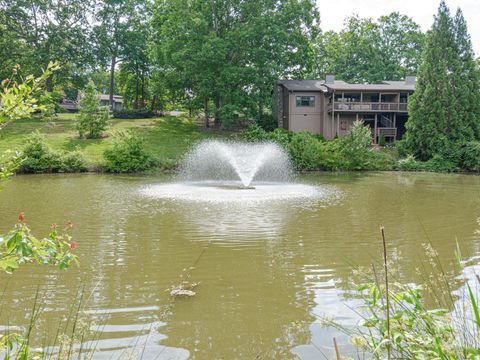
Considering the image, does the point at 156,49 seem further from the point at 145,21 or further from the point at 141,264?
the point at 141,264

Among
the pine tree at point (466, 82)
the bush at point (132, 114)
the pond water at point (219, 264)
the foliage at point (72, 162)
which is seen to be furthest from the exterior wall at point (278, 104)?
the pond water at point (219, 264)

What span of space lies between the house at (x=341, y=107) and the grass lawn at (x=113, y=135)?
22.4 feet

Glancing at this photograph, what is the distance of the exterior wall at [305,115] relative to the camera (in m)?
42.0

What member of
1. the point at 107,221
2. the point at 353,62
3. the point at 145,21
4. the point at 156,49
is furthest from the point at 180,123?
the point at 107,221

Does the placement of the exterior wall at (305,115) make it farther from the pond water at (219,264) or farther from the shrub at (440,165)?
the pond water at (219,264)

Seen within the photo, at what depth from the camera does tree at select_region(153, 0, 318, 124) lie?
3828cm

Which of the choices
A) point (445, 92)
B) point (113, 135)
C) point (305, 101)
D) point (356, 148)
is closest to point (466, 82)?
point (445, 92)

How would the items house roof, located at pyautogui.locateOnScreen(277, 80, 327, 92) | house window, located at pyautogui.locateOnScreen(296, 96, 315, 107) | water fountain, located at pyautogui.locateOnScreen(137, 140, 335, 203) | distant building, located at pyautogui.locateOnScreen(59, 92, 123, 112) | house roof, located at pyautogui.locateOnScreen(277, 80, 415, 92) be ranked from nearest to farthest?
water fountain, located at pyautogui.locateOnScreen(137, 140, 335, 203) < house roof, located at pyautogui.locateOnScreen(277, 80, 415, 92) < house roof, located at pyautogui.locateOnScreen(277, 80, 327, 92) < house window, located at pyautogui.locateOnScreen(296, 96, 315, 107) < distant building, located at pyautogui.locateOnScreen(59, 92, 123, 112)

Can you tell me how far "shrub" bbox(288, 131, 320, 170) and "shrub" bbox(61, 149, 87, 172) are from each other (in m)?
13.5

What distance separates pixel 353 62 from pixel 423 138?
2773 centimetres

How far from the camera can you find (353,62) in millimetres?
59531

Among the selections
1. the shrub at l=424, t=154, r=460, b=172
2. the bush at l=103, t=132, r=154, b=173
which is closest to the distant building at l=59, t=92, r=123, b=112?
the bush at l=103, t=132, r=154, b=173

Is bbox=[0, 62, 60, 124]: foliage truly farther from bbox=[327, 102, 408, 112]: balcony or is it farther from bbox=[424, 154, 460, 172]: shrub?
bbox=[327, 102, 408, 112]: balcony

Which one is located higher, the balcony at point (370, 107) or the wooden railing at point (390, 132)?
the balcony at point (370, 107)
